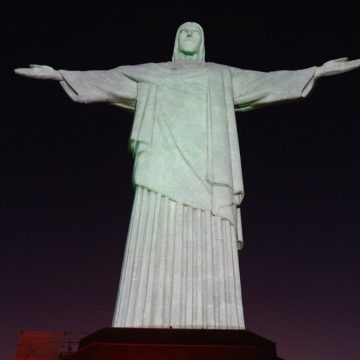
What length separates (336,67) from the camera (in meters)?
7.51

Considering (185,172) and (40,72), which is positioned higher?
(40,72)

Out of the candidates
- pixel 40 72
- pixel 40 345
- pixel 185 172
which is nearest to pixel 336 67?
pixel 185 172

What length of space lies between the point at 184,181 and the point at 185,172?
151mm

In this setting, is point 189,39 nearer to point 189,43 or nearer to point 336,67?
point 189,43

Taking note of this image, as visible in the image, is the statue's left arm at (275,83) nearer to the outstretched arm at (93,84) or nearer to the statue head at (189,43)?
the statue head at (189,43)

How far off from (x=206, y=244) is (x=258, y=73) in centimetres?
352

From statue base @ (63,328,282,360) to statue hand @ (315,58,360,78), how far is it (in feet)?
16.3

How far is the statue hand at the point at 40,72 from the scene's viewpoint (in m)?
7.44

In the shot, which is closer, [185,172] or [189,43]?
[185,172]

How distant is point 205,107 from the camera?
24.2 ft

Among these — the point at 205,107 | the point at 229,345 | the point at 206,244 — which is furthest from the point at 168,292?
the point at 205,107

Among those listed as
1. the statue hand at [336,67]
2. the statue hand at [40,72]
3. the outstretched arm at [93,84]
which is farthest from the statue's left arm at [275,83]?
the statue hand at [40,72]

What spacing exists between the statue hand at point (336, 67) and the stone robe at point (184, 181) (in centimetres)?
19

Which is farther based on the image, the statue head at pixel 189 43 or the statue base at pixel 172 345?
the statue head at pixel 189 43
